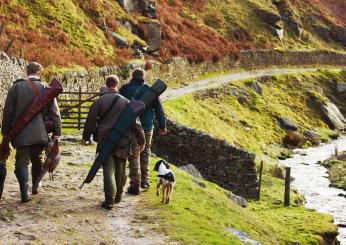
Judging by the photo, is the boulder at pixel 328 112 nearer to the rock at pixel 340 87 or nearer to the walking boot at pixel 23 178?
the rock at pixel 340 87

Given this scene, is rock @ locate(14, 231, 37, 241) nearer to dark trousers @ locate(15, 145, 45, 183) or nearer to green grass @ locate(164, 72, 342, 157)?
dark trousers @ locate(15, 145, 45, 183)

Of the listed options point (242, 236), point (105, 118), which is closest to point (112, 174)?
point (105, 118)

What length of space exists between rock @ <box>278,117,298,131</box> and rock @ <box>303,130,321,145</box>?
1.02 meters

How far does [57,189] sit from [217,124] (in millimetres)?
27214

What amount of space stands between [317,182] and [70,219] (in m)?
23.7

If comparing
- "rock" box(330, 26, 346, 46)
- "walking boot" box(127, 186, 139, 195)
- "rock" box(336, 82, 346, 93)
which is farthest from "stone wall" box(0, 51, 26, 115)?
"rock" box(330, 26, 346, 46)

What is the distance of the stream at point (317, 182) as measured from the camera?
86.2 ft

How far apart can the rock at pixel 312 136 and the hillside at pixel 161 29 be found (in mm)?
12773

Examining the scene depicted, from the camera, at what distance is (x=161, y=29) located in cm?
5409

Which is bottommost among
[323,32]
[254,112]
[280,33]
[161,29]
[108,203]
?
[108,203]

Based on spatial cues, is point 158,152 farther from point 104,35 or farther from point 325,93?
point 325,93

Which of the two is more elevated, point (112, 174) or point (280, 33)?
point (280, 33)

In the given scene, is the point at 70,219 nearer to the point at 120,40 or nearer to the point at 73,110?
the point at 73,110

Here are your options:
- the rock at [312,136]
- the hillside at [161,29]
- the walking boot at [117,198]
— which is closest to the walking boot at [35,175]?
the walking boot at [117,198]
